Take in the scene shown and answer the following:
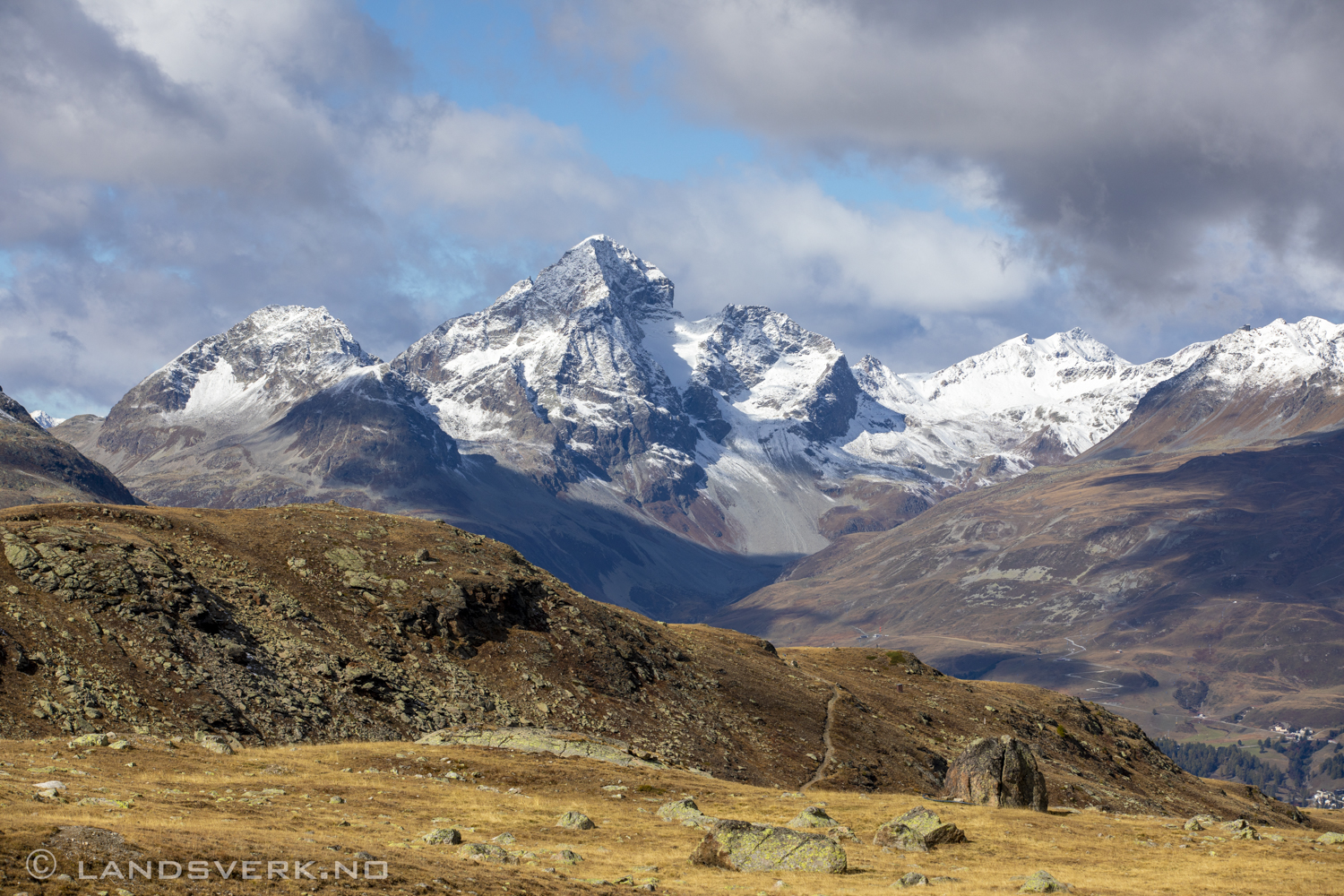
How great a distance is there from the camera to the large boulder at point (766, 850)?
42.7 metres

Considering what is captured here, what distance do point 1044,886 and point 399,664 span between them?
175ft

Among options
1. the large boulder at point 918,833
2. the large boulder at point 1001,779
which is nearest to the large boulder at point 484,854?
the large boulder at point 918,833

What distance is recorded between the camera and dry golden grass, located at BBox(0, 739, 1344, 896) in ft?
107

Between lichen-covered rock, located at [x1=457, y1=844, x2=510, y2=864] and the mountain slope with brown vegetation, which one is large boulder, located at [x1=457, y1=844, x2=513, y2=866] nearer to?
lichen-covered rock, located at [x1=457, y1=844, x2=510, y2=864]

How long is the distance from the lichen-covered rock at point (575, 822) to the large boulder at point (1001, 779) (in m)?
31.6

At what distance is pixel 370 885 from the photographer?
30891 millimetres

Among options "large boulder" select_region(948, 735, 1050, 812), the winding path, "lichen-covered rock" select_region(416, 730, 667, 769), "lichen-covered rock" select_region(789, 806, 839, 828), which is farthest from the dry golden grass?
the winding path

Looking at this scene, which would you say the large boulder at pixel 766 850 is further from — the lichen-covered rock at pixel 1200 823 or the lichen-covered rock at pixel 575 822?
the lichen-covered rock at pixel 1200 823

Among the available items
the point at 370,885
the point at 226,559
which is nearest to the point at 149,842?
the point at 370,885

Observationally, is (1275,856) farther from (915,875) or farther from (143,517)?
(143,517)

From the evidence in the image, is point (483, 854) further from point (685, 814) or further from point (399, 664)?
point (399, 664)

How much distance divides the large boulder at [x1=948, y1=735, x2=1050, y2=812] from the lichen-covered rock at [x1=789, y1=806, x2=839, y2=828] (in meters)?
19.5

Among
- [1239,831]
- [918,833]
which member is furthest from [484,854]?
[1239,831]

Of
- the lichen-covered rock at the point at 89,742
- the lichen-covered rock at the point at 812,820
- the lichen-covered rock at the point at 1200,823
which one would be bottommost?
the lichen-covered rock at the point at 1200,823
